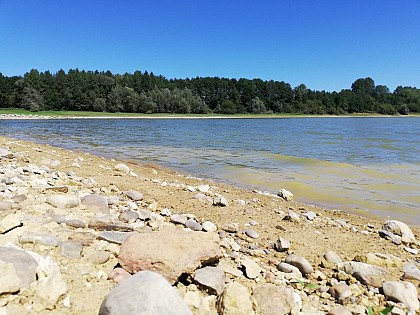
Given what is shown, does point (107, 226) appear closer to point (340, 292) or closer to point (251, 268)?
point (251, 268)

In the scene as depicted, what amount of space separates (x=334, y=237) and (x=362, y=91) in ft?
635

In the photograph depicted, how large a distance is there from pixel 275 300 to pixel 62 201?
3.68 m

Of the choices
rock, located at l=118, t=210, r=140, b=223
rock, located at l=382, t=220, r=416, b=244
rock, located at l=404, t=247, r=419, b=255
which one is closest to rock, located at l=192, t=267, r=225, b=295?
rock, located at l=118, t=210, r=140, b=223

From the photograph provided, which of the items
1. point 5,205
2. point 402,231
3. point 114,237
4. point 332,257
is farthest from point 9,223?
point 402,231

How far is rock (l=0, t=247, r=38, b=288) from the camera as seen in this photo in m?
2.67

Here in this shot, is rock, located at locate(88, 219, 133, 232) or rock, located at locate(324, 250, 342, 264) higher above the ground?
rock, located at locate(88, 219, 133, 232)

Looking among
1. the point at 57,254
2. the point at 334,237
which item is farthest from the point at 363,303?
the point at 57,254

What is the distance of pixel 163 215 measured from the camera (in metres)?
5.42

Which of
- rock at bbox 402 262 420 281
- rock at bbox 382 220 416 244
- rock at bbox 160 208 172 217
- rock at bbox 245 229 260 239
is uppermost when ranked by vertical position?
rock at bbox 160 208 172 217

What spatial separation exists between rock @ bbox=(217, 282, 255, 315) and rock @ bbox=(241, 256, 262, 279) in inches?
22.4

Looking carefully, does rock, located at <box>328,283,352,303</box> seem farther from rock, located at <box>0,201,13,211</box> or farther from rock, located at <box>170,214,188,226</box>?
rock, located at <box>0,201,13,211</box>

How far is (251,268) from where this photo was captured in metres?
3.60

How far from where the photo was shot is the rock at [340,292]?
3176 mm

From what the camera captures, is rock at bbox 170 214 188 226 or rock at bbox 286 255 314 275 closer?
rock at bbox 286 255 314 275
